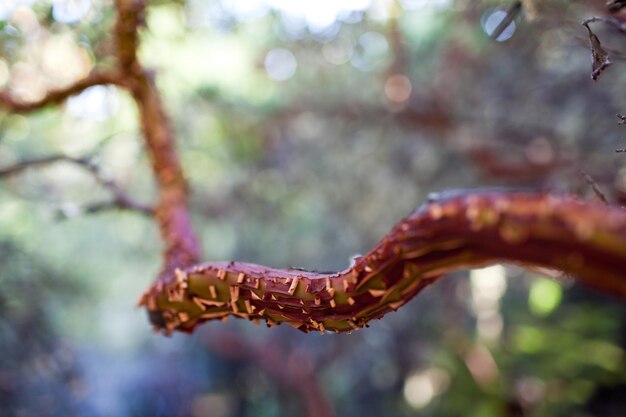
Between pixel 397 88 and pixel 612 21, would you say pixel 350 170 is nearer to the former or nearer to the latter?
pixel 397 88

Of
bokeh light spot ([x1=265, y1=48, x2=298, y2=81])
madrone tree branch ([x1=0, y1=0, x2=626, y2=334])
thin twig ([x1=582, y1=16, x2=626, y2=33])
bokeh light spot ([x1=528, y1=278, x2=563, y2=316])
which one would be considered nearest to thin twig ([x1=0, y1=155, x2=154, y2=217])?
madrone tree branch ([x1=0, y1=0, x2=626, y2=334])

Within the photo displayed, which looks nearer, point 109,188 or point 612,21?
point 612,21

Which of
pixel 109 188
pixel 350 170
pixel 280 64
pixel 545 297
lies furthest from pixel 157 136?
pixel 545 297

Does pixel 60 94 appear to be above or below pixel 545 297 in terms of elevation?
below

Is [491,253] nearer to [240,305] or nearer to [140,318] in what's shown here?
[240,305]

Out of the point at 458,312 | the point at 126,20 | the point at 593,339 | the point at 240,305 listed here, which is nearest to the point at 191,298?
the point at 240,305

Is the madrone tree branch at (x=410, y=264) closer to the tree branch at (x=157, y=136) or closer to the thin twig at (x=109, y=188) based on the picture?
the tree branch at (x=157, y=136)
